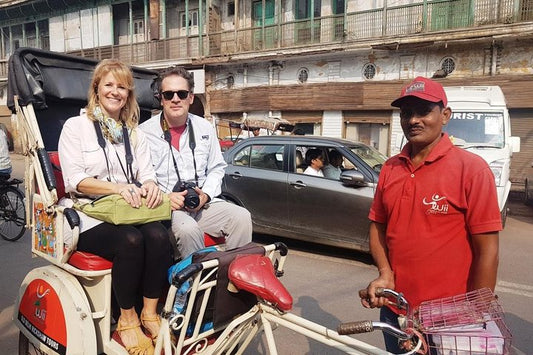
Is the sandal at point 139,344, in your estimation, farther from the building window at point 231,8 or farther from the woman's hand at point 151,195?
the building window at point 231,8

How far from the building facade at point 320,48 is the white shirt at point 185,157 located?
40.7ft

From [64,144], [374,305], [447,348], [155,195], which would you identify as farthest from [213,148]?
[447,348]

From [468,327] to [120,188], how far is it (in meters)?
1.91

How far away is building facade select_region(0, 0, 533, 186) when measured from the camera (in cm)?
1280

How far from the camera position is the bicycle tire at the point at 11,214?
6.57 metres

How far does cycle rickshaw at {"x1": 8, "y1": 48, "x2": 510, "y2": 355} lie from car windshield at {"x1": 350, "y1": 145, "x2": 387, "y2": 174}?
386cm

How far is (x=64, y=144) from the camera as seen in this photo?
2441mm

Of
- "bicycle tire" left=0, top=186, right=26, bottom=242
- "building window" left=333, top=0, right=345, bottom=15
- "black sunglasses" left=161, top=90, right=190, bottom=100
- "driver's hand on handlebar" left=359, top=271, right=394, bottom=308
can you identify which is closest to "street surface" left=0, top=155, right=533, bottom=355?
"bicycle tire" left=0, top=186, right=26, bottom=242

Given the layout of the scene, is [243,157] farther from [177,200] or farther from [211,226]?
[177,200]

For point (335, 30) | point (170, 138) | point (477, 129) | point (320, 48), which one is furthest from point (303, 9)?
point (170, 138)

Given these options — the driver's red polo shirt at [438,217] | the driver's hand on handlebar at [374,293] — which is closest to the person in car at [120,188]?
the driver's hand on handlebar at [374,293]

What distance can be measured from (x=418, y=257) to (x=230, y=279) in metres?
0.90

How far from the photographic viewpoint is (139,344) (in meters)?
2.16

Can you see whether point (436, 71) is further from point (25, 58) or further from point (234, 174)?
point (25, 58)
